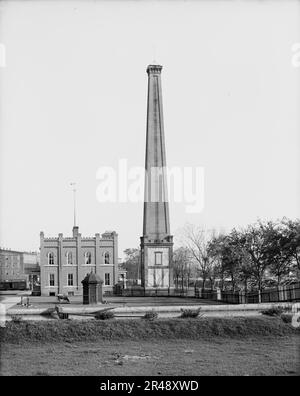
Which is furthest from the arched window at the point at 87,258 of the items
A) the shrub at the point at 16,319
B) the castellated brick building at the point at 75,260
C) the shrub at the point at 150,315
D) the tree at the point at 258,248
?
the shrub at the point at 16,319

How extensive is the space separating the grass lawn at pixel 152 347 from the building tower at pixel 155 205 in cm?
3473

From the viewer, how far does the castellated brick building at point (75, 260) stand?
60.6 m

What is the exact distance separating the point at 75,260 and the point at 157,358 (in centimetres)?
4597

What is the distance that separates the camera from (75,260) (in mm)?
61562

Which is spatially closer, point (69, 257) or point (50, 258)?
point (50, 258)

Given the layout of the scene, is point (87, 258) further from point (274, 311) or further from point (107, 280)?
point (274, 311)

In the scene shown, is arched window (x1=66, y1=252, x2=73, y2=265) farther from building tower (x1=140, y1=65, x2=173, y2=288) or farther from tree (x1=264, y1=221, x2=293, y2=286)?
tree (x1=264, y1=221, x2=293, y2=286)

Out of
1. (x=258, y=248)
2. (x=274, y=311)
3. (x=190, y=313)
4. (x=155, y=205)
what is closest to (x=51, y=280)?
(x=155, y=205)

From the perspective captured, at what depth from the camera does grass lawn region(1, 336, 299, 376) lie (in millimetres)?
14391

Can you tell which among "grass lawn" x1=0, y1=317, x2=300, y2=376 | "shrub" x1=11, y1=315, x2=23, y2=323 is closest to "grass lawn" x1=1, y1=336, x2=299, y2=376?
"grass lawn" x1=0, y1=317, x2=300, y2=376

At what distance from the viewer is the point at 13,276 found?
10094 centimetres
